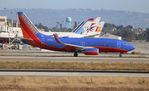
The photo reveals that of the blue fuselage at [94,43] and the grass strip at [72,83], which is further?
the blue fuselage at [94,43]

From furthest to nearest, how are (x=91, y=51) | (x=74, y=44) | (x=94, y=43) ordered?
(x=74, y=44) < (x=94, y=43) < (x=91, y=51)

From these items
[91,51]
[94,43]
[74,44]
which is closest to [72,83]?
[91,51]

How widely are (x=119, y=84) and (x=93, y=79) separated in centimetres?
243

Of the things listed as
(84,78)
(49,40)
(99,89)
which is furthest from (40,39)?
(99,89)

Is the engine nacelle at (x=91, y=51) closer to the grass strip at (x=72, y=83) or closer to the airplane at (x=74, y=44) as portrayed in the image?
the airplane at (x=74, y=44)

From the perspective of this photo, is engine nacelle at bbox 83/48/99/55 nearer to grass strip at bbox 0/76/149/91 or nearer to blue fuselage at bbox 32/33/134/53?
blue fuselage at bbox 32/33/134/53

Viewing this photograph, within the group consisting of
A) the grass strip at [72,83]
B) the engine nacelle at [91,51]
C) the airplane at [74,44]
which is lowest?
the grass strip at [72,83]

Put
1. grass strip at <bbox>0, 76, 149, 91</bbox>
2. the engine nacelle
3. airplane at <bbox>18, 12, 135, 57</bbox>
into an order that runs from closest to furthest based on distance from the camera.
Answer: grass strip at <bbox>0, 76, 149, 91</bbox>
the engine nacelle
airplane at <bbox>18, 12, 135, 57</bbox>

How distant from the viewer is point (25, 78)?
33.3 metres

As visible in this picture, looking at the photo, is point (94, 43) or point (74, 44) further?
point (74, 44)

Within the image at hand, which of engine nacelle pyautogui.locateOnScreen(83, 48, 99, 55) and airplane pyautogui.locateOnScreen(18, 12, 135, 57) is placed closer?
engine nacelle pyautogui.locateOnScreen(83, 48, 99, 55)

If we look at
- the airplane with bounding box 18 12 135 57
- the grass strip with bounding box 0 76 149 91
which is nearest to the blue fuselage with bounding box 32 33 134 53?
the airplane with bounding box 18 12 135 57

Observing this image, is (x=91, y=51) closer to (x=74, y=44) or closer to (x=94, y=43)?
(x=94, y=43)

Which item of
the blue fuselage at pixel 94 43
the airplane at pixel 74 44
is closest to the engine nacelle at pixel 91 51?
the airplane at pixel 74 44
